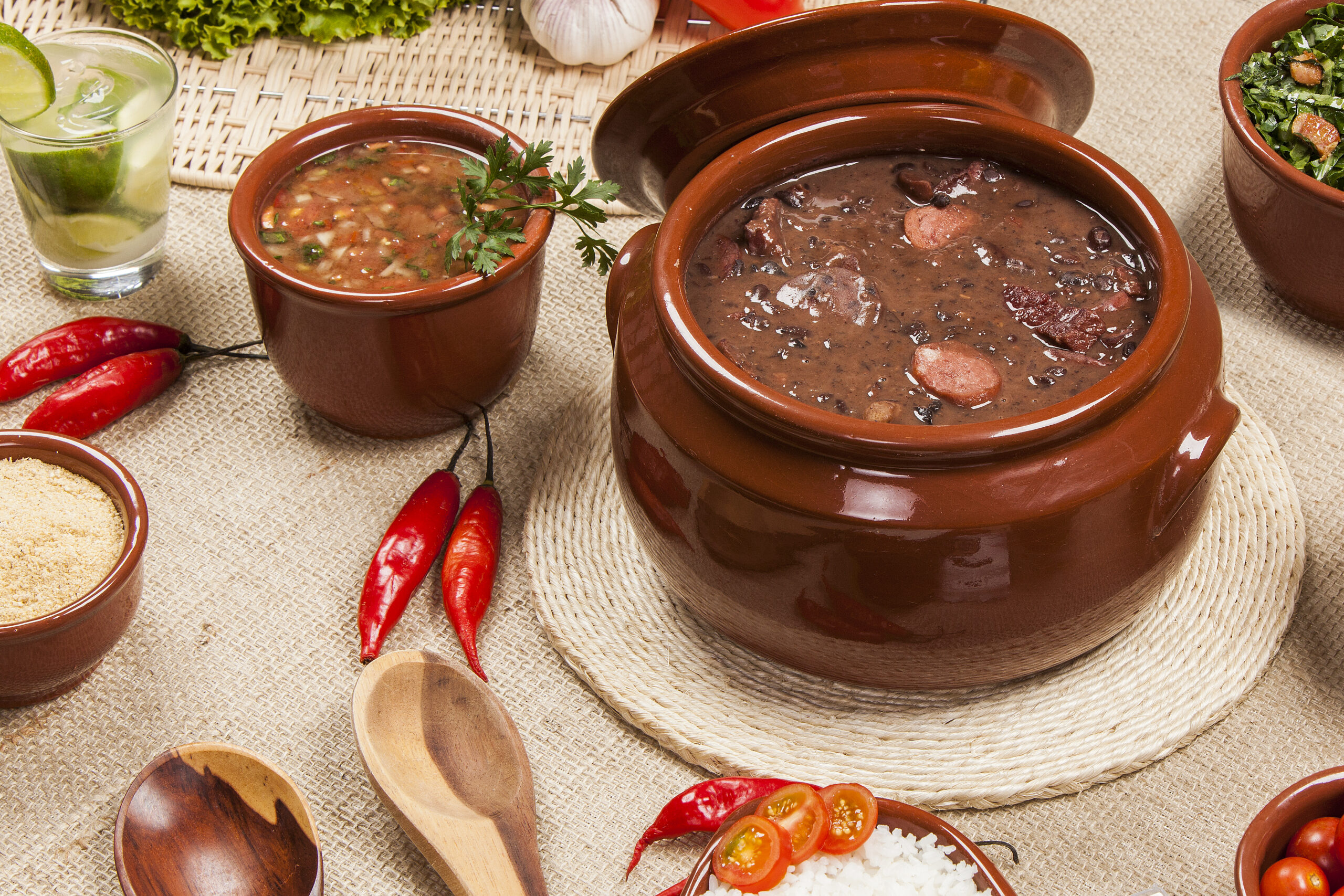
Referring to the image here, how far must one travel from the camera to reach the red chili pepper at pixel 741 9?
3.74 meters

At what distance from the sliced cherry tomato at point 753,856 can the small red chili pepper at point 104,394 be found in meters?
1.72

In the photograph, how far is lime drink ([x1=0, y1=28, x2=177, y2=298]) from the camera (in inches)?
111

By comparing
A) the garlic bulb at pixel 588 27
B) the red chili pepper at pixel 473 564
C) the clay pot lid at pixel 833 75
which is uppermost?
the clay pot lid at pixel 833 75

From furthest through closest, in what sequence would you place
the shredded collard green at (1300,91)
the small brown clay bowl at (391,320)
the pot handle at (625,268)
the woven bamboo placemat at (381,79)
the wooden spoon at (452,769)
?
the woven bamboo placemat at (381,79)
the shredded collard green at (1300,91)
the small brown clay bowl at (391,320)
the pot handle at (625,268)
the wooden spoon at (452,769)

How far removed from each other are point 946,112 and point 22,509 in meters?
1.79

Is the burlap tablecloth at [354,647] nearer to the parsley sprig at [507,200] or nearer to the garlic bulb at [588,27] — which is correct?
the parsley sprig at [507,200]

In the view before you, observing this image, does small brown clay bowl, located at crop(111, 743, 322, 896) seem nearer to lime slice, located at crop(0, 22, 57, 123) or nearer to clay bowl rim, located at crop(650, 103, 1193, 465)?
clay bowl rim, located at crop(650, 103, 1193, 465)

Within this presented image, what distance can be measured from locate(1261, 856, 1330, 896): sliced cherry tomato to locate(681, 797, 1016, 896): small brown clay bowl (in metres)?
0.37

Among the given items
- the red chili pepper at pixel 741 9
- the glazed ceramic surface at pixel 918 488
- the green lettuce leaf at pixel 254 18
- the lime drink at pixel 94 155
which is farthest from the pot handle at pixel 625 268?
the green lettuce leaf at pixel 254 18

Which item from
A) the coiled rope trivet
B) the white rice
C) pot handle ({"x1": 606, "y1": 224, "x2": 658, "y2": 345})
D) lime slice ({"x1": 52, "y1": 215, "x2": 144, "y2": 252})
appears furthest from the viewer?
lime slice ({"x1": 52, "y1": 215, "x2": 144, "y2": 252})

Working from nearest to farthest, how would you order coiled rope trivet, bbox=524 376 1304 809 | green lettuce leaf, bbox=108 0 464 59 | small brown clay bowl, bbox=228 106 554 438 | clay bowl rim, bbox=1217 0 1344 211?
coiled rope trivet, bbox=524 376 1304 809
small brown clay bowl, bbox=228 106 554 438
clay bowl rim, bbox=1217 0 1344 211
green lettuce leaf, bbox=108 0 464 59

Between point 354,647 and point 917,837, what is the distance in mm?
1154

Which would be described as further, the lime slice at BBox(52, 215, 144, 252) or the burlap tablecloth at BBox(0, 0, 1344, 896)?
the lime slice at BBox(52, 215, 144, 252)

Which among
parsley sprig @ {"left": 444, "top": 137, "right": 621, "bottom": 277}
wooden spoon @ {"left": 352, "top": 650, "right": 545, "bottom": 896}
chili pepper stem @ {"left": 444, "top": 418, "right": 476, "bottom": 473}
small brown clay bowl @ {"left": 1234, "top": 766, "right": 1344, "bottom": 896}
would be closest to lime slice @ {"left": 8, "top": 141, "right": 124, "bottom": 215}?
parsley sprig @ {"left": 444, "top": 137, "right": 621, "bottom": 277}
